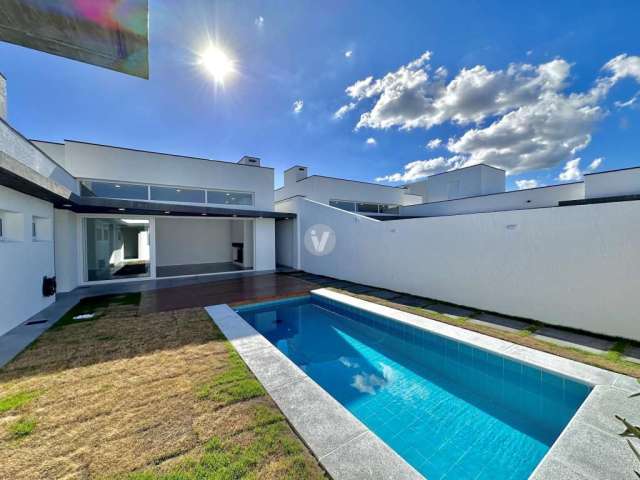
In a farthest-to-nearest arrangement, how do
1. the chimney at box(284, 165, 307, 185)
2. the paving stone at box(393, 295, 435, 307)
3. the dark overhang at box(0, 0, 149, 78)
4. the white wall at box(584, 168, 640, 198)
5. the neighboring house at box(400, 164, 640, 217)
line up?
the chimney at box(284, 165, 307, 185) < the neighboring house at box(400, 164, 640, 217) < the white wall at box(584, 168, 640, 198) < the paving stone at box(393, 295, 435, 307) < the dark overhang at box(0, 0, 149, 78)

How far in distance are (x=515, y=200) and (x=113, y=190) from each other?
19410 mm

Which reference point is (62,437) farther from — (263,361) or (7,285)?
(7,285)

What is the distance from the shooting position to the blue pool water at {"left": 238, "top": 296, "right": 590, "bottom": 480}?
10.0 feet

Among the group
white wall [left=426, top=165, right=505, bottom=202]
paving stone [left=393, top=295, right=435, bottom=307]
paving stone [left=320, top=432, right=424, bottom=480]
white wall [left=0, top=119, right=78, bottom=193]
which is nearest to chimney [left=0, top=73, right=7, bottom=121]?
white wall [left=0, top=119, right=78, bottom=193]

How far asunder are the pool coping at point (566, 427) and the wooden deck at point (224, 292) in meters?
3.43

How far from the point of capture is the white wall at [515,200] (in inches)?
482

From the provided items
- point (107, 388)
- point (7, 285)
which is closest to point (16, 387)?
point (107, 388)

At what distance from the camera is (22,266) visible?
240 inches

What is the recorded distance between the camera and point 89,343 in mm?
5059

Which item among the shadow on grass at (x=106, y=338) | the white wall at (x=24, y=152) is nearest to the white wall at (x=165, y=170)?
the white wall at (x=24, y=152)

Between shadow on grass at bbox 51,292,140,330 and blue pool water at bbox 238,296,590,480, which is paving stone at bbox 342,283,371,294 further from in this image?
shadow on grass at bbox 51,292,140,330

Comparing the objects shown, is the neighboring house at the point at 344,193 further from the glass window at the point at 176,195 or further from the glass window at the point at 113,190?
the glass window at the point at 113,190

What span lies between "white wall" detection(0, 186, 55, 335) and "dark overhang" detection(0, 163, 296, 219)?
320 millimetres

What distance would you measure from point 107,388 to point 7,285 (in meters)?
4.23
